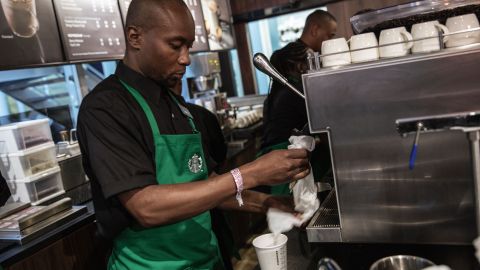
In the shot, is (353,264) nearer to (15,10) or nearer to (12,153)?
(12,153)

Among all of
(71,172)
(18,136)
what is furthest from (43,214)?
(71,172)

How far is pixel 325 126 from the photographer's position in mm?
1016

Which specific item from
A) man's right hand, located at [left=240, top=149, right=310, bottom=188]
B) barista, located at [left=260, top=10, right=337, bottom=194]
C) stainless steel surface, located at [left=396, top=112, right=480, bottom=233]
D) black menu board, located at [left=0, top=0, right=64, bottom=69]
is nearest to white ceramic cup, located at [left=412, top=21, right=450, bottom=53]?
stainless steel surface, located at [left=396, top=112, right=480, bottom=233]

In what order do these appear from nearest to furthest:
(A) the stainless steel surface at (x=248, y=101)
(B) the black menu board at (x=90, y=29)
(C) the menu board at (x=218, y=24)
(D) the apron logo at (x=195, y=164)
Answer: (D) the apron logo at (x=195, y=164)
(B) the black menu board at (x=90, y=29)
(C) the menu board at (x=218, y=24)
(A) the stainless steel surface at (x=248, y=101)

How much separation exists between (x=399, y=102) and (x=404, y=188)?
21cm

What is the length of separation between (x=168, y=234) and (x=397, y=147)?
2.29 feet

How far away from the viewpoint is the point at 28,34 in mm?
2305

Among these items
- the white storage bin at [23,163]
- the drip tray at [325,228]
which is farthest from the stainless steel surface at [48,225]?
the drip tray at [325,228]

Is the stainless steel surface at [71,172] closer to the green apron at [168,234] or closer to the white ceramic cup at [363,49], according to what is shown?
the green apron at [168,234]

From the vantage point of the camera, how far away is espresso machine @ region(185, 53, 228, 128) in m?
3.85

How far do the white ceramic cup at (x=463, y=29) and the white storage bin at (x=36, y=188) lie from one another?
190 centimetres

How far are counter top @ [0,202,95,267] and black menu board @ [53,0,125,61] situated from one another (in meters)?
1.16

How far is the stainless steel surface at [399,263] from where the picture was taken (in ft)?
2.91

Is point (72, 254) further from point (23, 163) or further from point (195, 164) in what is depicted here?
point (195, 164)
